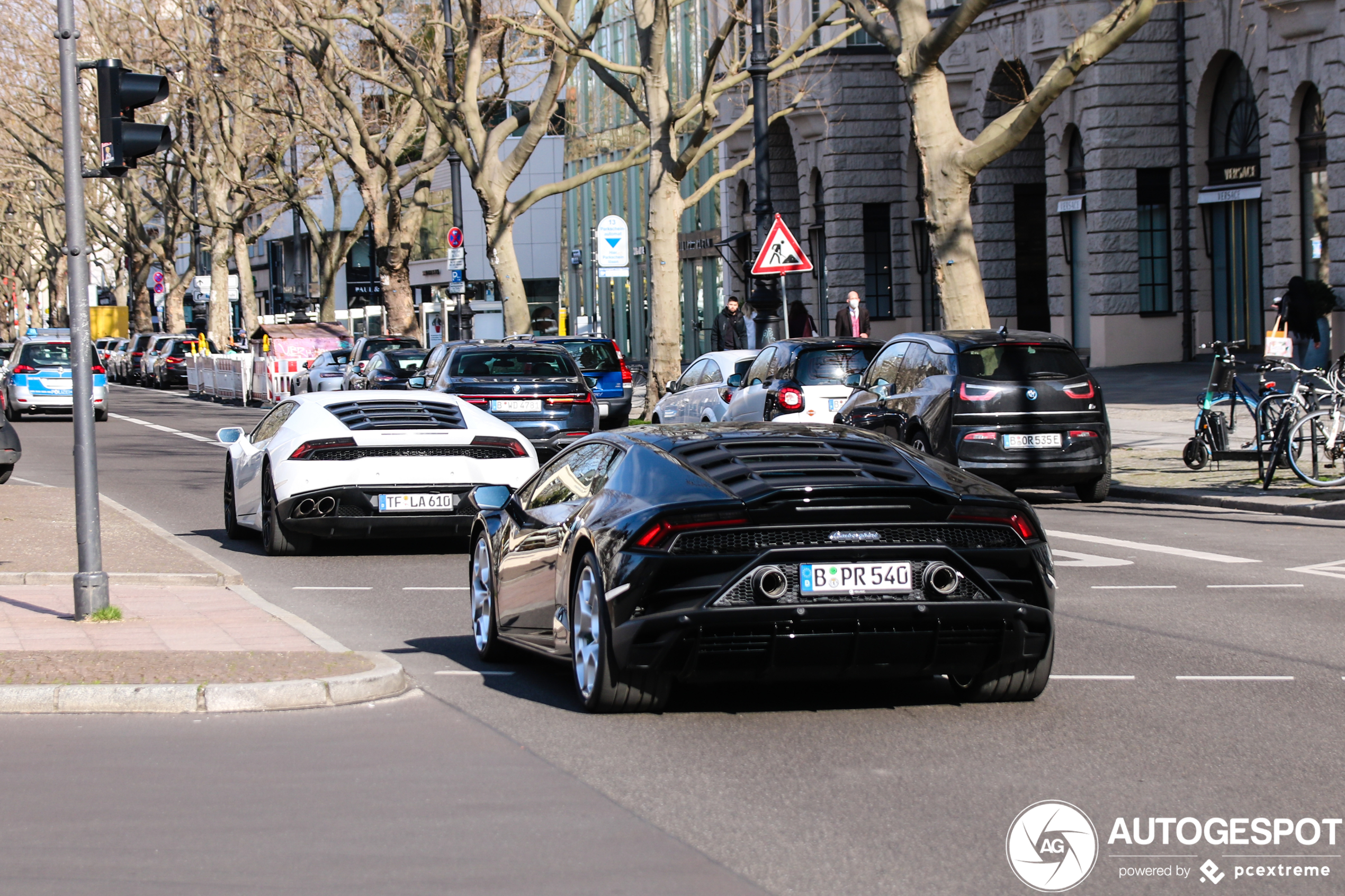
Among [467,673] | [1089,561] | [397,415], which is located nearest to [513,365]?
[397,415]

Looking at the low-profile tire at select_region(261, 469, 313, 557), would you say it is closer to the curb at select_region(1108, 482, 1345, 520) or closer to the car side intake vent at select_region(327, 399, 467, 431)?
the car side intake vent at select_region(327, 399, 467, 431)

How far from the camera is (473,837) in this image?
5.72 meters

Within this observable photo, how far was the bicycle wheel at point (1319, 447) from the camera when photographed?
1683cm

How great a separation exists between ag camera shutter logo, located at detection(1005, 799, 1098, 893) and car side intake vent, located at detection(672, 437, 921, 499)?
6.16ft

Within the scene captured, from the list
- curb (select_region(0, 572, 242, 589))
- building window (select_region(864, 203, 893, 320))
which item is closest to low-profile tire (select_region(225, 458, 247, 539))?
curb (select_region(0, 572, 242, 589))

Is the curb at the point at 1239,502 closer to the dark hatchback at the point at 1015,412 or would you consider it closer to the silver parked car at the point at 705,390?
the dark hatchback at the point at 1015,412

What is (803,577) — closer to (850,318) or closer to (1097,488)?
(1097,488)

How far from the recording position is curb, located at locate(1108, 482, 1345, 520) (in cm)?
1578

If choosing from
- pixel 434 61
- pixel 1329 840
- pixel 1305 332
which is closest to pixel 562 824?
pixel 1329 840

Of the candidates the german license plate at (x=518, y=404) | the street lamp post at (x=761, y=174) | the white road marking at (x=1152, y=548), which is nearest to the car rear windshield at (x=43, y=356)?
the street lamp post at (x=761, y=174)

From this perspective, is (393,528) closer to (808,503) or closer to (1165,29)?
(808,503)

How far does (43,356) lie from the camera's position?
38094 mm

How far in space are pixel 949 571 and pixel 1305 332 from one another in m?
17.3

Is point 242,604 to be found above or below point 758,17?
below
